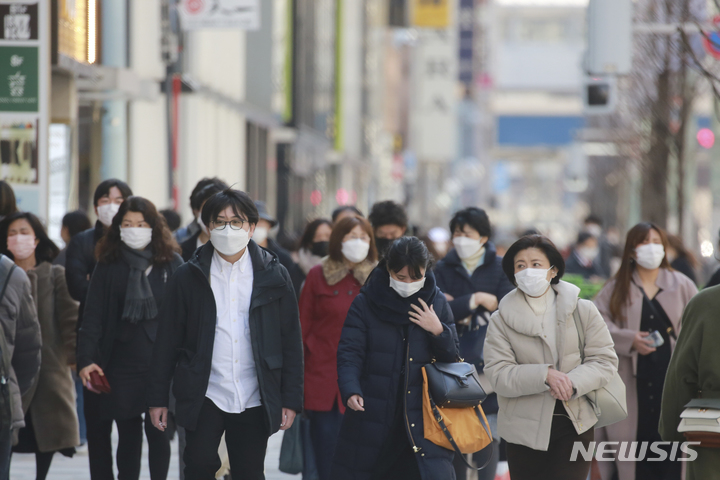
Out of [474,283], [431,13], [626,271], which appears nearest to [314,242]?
[474,283]

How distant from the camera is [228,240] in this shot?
18.5 ft

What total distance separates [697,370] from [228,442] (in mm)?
2339

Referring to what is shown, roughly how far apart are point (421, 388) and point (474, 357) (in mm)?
1810

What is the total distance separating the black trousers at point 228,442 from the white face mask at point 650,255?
3.23 meters

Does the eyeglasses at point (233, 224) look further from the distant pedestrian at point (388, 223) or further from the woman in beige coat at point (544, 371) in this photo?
the distant pedestrian at point (388, 223)

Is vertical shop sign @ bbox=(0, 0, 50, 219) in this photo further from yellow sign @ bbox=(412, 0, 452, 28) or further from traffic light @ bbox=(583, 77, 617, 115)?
yellow sign @ bbox=(412, 0, 452, 28)

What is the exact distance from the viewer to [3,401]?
609 centimetres

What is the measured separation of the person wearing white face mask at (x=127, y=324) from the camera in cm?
657

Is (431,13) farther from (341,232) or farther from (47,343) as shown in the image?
(47,343)

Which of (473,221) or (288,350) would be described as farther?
(473,221)

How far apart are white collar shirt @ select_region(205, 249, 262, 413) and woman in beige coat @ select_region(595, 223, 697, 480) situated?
2922 mm

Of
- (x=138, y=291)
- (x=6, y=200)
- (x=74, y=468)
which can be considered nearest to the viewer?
(x=138, y=291)

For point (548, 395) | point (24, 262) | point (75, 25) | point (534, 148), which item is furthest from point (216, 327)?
point (534, 148)

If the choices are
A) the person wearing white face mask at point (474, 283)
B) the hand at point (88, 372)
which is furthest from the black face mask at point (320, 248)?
the hand at point (88, 372)
